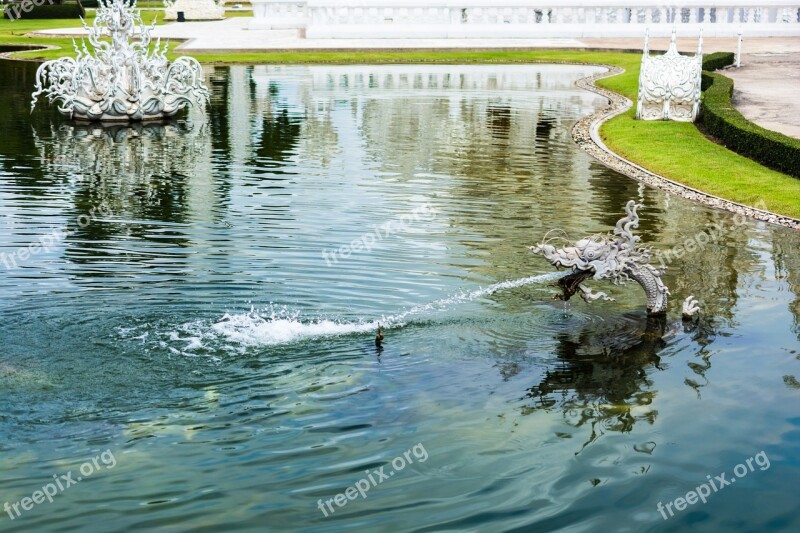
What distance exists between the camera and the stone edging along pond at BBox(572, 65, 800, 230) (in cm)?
2175

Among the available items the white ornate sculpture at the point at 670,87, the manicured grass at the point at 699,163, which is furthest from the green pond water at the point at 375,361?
the white ornate sculpture at the point at 670,87

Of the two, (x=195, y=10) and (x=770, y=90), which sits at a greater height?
(x=195, y=10)

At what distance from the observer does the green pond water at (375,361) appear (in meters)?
10.4

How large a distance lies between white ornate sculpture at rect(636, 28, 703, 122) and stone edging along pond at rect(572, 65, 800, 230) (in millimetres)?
1696

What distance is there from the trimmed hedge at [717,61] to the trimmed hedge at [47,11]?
55.8 metres

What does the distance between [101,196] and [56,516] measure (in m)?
13.9

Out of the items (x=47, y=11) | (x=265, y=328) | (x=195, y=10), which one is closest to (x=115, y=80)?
(x=265, y=328)

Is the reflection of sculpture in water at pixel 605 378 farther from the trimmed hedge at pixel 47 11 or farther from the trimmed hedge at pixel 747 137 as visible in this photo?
the trimmed hedge at pixel 47 11

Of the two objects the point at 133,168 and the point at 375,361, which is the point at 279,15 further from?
the point at 375,361

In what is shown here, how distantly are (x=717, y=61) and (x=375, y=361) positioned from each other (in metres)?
37.0

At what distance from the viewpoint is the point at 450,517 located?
32.8 feet

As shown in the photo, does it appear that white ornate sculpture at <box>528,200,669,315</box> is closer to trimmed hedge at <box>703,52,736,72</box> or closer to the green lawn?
the green lawn

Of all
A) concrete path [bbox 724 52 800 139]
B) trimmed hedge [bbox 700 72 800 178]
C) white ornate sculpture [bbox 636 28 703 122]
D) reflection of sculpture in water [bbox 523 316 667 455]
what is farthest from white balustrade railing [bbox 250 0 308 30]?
reflection of sculpture in water [bbox 523 316 667 455]

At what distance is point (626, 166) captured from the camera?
88.4 feet
